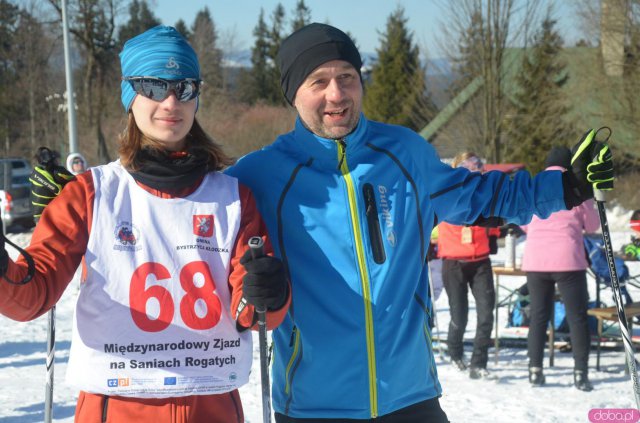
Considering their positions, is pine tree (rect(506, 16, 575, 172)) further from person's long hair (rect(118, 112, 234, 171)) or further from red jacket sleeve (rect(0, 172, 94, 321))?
red jacket sleeve (rect(0, 172, 94, 321))

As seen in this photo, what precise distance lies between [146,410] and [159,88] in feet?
3.08

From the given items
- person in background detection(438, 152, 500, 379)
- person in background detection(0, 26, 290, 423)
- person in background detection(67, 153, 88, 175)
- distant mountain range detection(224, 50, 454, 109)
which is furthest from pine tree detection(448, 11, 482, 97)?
person in background detection(0, 26, 290, 423)

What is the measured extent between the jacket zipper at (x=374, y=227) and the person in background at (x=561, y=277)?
4141 millimetres

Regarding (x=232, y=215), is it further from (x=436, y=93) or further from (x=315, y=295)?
(x=436, y=93)

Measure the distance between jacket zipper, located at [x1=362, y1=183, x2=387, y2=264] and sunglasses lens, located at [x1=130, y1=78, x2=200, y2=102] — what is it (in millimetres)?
653

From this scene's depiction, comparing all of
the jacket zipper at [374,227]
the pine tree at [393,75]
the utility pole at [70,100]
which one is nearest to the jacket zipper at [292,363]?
the jacket zipper at [374,227]

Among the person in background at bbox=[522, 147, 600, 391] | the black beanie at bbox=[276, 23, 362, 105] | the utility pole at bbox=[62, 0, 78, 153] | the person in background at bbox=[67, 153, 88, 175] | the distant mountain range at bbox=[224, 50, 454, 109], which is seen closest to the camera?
the black beanie at bbox=[276, 23, 362, 105]

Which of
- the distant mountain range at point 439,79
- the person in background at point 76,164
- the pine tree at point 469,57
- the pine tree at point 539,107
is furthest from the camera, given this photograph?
the distant mountain range at point 439,79

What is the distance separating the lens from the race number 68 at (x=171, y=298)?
2174 millimetres

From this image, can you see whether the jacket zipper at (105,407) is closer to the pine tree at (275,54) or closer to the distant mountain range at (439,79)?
the distant mountain range at (439,79)

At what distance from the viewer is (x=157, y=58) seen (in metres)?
2.41

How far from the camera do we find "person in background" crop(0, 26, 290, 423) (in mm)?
→ 2152

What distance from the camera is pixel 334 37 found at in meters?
2.67

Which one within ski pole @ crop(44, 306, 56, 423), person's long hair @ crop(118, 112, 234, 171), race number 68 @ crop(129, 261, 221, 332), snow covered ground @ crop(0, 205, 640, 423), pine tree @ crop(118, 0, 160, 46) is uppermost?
pine tree @ crop(118, 0, 160, 46)
